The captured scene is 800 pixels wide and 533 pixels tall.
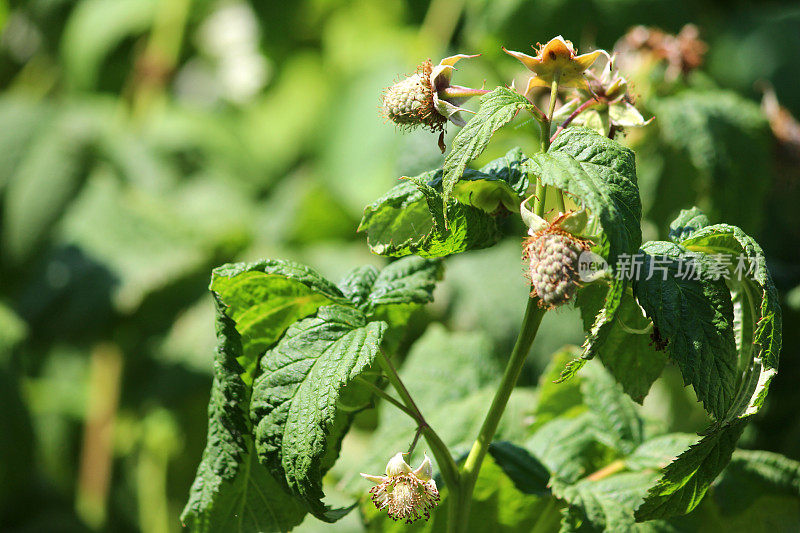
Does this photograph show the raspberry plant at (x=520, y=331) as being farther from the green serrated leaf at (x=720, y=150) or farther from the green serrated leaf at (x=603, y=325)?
the green serrated leaf at (x=720, y=150)

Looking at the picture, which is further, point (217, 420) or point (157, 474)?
point (157, 474)

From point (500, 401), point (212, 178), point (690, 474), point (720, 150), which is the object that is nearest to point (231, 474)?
point (500, 401)

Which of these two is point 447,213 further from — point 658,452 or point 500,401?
point 658,452

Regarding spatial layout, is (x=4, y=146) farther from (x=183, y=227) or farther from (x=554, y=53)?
(x=554, y=53)

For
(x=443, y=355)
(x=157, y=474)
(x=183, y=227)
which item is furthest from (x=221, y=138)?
(x=443, y=355)

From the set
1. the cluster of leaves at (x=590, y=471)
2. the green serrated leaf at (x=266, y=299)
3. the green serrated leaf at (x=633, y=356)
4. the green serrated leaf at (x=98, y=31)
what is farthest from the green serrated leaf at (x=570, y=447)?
the green serrated leaf at (x=98, y=31)
